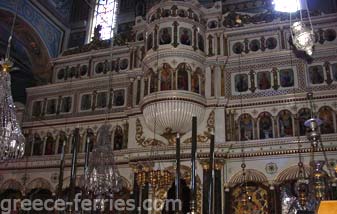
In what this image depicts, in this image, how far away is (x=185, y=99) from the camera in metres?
13.4

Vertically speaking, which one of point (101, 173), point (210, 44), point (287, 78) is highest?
point (210, 44)

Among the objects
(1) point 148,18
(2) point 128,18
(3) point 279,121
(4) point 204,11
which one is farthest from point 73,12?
(3) point 279,121

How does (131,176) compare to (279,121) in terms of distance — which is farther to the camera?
(131,176)

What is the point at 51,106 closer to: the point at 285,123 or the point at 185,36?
the point at 185,36

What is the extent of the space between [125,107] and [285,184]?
6.25 meters

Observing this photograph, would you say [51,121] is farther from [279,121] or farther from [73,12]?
[279,121]

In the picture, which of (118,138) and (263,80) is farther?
(118,138)

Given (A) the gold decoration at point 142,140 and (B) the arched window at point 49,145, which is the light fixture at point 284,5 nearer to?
(A) the gold decoration at point 142,140

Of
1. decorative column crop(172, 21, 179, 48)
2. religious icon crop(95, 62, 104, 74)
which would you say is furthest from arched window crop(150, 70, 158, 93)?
religious icon crop(95, 62, 104, 74)

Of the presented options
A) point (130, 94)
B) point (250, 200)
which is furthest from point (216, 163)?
point (130, 94)

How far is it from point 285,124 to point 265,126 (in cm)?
63

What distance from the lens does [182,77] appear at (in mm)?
13742

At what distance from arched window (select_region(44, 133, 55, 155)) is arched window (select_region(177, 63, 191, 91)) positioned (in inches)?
226

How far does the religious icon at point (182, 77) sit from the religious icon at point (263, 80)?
2.44 metres
